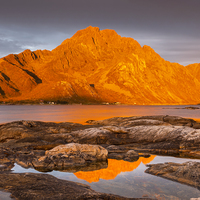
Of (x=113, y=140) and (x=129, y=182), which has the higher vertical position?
(x=113, y=140)

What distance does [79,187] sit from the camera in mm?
9500

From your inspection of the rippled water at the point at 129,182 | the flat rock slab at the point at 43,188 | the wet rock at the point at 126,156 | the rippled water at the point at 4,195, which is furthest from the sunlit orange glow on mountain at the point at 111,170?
the rippled water at the point at 4,195

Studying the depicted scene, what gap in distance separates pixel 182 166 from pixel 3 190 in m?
8.38

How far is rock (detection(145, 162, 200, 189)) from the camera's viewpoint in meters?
10.3

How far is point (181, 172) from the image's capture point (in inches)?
432

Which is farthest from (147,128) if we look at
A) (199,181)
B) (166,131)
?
(199,181)

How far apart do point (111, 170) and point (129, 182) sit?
2104 mm

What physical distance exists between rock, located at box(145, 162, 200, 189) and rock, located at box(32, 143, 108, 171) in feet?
12.1

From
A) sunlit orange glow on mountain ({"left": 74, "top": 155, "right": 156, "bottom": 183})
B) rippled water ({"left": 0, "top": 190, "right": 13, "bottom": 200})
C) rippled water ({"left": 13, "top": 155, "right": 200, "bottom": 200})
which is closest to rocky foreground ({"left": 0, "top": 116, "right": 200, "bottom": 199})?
rippled water ({"left": 0, "top": 190, "right": 13, "bottom": 200})

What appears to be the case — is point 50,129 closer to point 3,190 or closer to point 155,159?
point 155,159

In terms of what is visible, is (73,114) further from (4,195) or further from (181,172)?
(4,195)

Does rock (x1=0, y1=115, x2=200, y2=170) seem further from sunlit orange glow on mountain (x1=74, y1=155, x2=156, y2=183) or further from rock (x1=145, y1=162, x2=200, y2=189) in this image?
rock (x1=145, y1=162, x2=200, y2=189)

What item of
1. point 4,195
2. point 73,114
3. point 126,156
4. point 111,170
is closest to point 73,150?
point 111,170

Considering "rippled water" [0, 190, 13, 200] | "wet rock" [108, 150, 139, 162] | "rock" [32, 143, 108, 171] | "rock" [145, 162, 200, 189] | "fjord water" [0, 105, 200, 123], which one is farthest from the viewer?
"fjord water" [0, 105, 200, 123]
